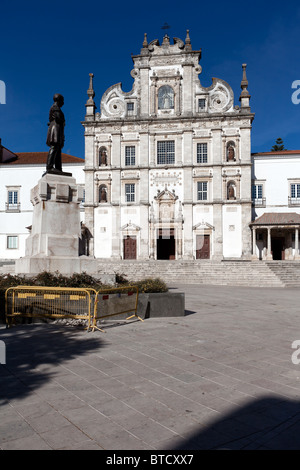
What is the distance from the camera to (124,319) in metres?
9.21

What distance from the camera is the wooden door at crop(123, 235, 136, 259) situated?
125 ft

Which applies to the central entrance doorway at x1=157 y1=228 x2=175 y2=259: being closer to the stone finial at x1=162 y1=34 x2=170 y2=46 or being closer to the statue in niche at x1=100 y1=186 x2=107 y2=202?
the statue in niche at x1=100 y1=186 x2=107 y2=202

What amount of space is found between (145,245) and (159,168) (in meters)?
8.40

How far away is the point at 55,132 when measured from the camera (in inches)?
493

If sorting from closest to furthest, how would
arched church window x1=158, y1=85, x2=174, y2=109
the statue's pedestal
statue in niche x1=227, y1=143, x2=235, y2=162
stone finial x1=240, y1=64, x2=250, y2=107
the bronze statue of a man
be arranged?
the statue's pedestal, the bronze statue of a man, statue in niche x1=227, y1=143, x2=235, y2=162, stone finial x1=240, y1=64, x2=250, y2=107, arched church window x1=158, y1=85, x2=174, y2=109

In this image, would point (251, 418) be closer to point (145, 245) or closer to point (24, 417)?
point (24, 417)

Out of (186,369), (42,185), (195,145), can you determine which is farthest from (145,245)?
(186,369)

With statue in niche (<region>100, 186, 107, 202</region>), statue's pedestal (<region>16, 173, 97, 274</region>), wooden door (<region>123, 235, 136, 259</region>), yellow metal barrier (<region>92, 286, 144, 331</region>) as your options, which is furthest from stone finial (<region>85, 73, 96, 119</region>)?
yellow metal barrier (<region>92, 286, 144, 331</region>)

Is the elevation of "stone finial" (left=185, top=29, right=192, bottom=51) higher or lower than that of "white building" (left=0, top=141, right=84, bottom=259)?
higher

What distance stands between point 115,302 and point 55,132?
6.92 metres

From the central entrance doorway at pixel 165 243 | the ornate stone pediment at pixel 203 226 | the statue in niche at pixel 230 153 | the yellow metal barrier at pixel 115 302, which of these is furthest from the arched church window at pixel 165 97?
the yellow metal barrier at pixel 115 302

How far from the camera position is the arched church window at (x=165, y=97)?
3888 cm

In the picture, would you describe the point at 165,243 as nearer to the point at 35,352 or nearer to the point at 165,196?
the point at 165,196

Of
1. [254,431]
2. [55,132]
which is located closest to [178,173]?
[55,132]
